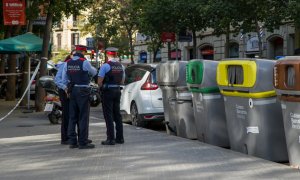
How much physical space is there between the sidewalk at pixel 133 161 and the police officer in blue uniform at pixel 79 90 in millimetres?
339

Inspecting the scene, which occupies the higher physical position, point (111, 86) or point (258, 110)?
point (111, 86)

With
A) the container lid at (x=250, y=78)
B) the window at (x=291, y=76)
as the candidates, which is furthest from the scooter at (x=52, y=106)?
the window at (x=291, y=76)

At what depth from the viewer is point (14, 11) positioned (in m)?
20.0

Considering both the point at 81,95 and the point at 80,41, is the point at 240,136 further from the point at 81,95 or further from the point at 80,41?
the point at 80,41

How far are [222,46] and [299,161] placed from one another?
30.5 metres

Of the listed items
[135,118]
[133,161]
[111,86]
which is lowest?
[133,161]

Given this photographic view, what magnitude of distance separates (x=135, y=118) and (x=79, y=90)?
14.7 ft

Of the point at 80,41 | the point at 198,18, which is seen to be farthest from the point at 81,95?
the point at 80,41

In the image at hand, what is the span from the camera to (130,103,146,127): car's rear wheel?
13992mm

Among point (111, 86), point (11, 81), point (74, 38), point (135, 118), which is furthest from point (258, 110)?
point (74, 38)

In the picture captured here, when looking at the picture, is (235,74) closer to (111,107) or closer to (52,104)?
(111,107)

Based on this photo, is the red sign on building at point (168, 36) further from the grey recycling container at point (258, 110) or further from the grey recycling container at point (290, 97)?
the grey recycling container at point (290, 97)

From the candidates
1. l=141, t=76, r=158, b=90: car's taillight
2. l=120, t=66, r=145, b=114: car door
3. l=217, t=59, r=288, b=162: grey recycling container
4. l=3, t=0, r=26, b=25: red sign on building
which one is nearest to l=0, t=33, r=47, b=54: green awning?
l=3, t=0, r=26, b=25: red sign on building

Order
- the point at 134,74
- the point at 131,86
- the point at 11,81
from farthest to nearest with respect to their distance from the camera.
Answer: the point at 11,81 < the point at 134,74 < the point at 131,86
